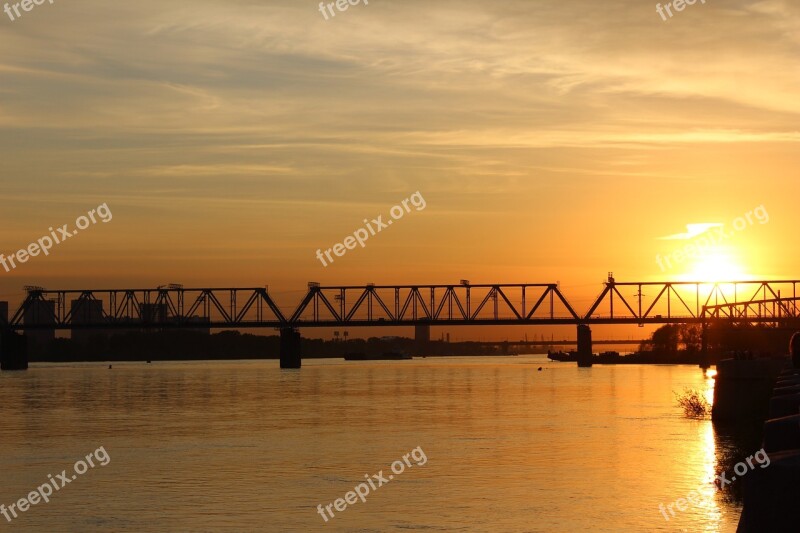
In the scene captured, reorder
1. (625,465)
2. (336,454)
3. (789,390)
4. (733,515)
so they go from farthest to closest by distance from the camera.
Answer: (336,454) < (625,465) < (733,515) < (789,390)

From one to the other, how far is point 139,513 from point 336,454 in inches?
643

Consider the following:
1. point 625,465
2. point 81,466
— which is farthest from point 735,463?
point 81,466

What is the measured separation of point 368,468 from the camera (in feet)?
133

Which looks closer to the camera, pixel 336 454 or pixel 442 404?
pixel 336 454

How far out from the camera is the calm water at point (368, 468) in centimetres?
2936

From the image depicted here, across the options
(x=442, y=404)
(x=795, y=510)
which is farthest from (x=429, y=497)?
(x=442, y=404)

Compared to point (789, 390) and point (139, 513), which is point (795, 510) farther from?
point (139, 513)

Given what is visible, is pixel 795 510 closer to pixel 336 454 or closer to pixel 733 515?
pixel 733 515

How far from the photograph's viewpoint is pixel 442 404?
8600 cm

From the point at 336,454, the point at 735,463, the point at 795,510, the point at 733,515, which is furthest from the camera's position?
the point at 336,454

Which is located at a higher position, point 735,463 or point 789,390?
point 789,390

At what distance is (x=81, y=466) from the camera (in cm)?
4206

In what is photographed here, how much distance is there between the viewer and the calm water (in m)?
29.4

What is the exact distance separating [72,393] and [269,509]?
91.3m
